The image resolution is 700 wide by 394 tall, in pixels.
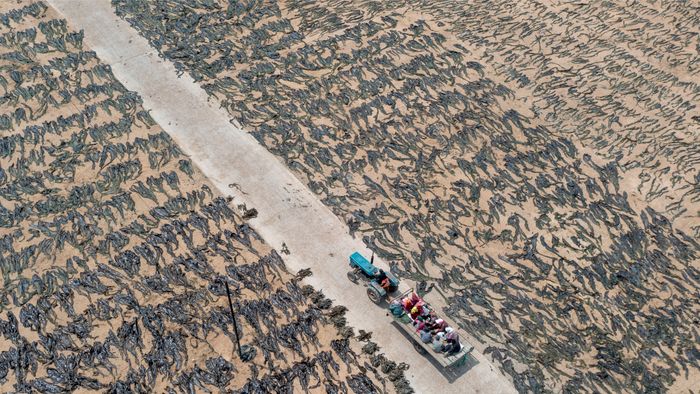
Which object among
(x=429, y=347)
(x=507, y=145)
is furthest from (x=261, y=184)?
(x=507, y=145)

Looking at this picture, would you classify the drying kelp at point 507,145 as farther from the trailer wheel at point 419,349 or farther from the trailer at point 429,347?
the trailer wheel at point 419,349

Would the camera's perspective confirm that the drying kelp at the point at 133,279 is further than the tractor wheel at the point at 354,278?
No

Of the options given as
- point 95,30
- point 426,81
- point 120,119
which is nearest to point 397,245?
point 426,81

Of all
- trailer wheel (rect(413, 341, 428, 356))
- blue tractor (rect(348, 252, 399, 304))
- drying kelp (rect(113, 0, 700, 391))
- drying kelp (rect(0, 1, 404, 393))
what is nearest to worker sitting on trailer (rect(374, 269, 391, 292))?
blue tractor (rect(348, 252, 399, 304))

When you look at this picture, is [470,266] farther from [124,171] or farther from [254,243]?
[124,171]

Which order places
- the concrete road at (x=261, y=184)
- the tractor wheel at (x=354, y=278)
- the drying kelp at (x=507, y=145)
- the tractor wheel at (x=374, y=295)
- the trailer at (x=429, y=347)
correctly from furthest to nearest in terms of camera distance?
the tractor wheel at (x=354, y=278)
the drying kelp at (x=507, y=145)
the tractor wheel at (x=374, y=295)
the concrete road at (x=261, y=184)
the trailer at (x=429, y=347)

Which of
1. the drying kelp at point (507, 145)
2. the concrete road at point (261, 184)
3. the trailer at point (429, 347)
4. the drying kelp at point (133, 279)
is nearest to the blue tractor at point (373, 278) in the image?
the concrete road at point (261, 184)
